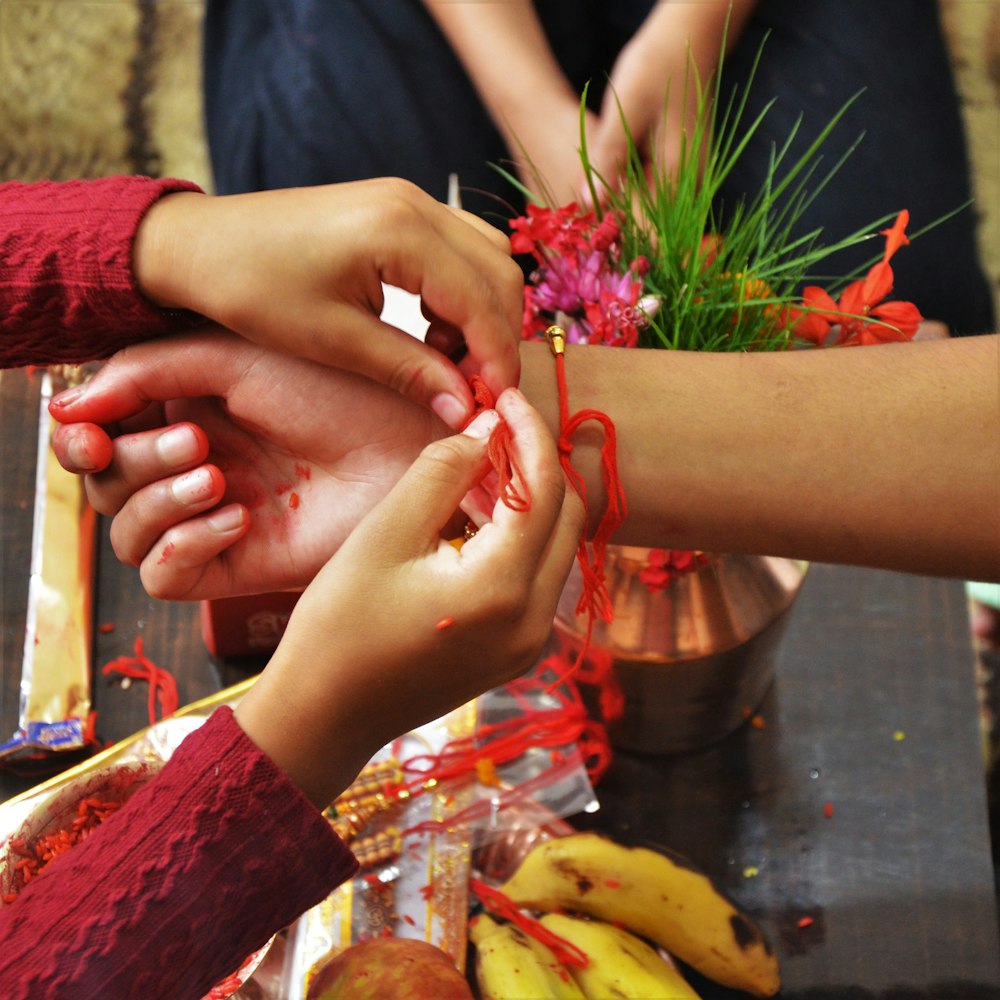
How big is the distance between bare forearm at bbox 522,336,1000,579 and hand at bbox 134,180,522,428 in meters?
0.12

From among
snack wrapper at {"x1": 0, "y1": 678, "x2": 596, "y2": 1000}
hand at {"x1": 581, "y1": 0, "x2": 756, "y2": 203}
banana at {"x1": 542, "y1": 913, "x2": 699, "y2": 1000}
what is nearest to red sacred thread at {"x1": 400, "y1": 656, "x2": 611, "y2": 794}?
snack wrapper at {"x1": 0, "y1": 678, "x2": 596, "y2": 1000}

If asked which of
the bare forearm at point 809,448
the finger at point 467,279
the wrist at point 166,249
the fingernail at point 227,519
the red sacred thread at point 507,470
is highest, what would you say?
the wrist at point 166,249

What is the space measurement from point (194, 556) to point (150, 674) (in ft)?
0.58

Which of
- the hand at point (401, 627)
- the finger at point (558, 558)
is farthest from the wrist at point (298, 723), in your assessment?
the finger at point (558, 558)

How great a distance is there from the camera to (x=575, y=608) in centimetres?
81

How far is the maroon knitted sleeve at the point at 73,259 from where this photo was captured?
2.43 feet

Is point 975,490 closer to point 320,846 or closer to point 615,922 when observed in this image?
point 615,922

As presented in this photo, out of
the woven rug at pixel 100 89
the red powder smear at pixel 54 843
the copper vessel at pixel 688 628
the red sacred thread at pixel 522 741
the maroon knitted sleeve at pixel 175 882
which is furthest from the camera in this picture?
the woven rug at pixel 100 89

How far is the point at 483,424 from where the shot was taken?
0.71 metres

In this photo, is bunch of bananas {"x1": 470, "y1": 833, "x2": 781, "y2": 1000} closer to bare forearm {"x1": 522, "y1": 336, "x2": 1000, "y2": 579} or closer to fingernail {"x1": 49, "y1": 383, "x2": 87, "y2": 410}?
bare forearm {"x1": 522, "y1": 336, "x2": 1000, "y2": 579}

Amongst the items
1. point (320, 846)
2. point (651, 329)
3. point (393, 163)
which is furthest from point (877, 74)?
point (320, 846)

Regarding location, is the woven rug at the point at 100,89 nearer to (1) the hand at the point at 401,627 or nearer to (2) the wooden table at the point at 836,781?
(2) the wooden table at the point at 836,781

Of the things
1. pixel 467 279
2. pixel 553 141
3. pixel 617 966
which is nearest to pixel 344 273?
pixel 467 279

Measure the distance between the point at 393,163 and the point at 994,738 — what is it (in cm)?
104
